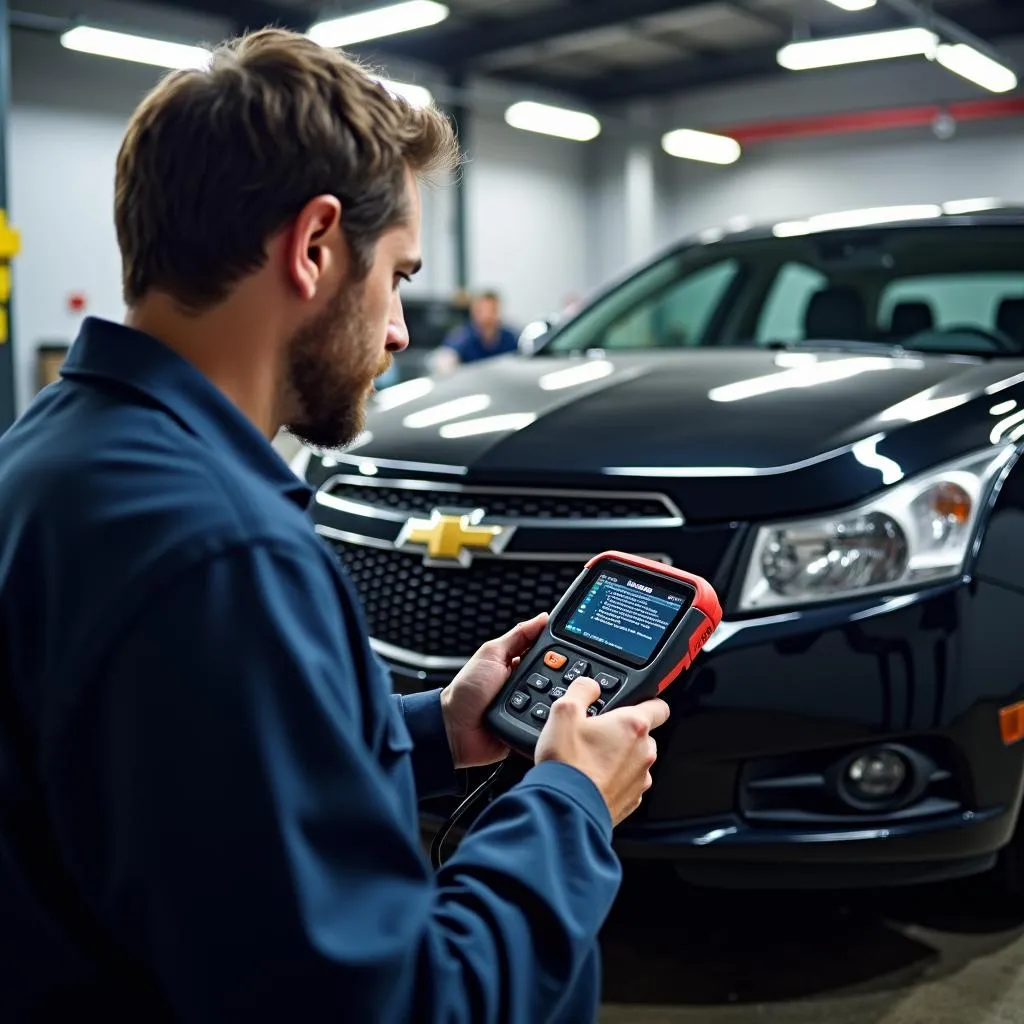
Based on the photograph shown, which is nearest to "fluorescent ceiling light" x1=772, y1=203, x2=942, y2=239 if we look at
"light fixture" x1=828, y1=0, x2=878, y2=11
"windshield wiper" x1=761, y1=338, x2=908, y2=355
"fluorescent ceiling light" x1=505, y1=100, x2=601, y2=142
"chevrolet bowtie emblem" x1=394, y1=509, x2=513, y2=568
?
"windshield wiper" x1=761, y1=338, x2=908, y2=355

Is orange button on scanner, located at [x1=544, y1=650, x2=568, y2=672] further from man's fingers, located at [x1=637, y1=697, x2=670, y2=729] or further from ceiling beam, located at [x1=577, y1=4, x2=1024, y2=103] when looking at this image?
ceiling beam, located at [x1=577, y1=4, x2=1024, y2=103]

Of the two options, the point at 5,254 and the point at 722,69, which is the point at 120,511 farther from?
the point at 722,69

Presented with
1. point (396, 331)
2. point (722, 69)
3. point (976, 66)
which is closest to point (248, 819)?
point (396, 331)

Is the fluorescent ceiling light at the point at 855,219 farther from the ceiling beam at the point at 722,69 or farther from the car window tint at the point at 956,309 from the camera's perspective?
the ceiling beam at the point at 722,69

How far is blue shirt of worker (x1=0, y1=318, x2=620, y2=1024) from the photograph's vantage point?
705 mm

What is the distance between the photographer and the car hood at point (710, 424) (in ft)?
6.43

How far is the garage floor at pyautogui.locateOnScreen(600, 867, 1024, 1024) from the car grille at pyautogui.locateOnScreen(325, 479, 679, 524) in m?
0.75

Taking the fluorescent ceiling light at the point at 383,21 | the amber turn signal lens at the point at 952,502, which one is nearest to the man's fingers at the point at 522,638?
the amber turn signal lens at the point at 952,502

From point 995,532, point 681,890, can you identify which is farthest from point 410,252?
point 681,890

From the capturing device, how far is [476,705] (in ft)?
3.97

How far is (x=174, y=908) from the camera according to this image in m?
0.70

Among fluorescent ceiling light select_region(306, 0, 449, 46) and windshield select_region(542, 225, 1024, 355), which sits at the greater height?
fluorescent ceiling light select_region(306, 0, 449, 46)

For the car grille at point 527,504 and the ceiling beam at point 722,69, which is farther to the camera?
the ceiling beam at point 722,69

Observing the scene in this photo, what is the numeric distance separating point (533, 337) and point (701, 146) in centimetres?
1184
